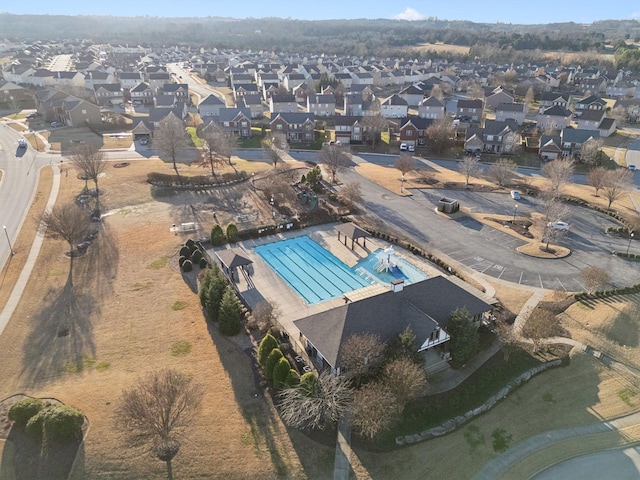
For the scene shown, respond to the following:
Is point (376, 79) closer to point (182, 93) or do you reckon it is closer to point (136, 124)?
point (182, 93)

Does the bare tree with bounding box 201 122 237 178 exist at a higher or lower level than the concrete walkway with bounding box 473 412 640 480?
higher

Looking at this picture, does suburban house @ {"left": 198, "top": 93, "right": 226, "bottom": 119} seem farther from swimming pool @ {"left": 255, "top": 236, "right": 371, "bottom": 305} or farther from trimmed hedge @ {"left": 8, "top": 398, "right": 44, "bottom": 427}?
trimmed hedge @ {"left": 8, "top": 398, "right": 44, "bottom": 427}

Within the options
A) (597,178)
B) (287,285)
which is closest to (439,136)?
(597,178)

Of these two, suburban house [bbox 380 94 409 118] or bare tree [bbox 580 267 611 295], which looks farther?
suburban house [bbox 380 94 409 118]

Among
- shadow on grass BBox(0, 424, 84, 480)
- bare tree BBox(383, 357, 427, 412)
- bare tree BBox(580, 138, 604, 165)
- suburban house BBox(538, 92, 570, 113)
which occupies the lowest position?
shadow on grass BBox(0, 424, 84, 480)

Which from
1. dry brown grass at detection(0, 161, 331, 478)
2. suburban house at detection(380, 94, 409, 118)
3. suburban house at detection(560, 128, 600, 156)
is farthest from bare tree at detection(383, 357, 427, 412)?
suburban house at detection(380, 94, 409, 118)

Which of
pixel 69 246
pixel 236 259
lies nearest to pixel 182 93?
pixel 69 246

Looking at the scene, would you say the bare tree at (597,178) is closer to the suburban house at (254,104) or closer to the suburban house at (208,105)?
the suburban house at (254,104)
